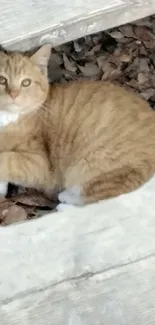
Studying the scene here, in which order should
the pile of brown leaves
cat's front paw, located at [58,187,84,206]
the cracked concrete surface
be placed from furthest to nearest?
1. the pile of brown leaves
2. cat's front paw, located at [58,187,84,206]
3. the cracked concrete surface

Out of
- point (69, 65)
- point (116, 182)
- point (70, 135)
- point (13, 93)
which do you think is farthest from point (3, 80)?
point (69, 65)

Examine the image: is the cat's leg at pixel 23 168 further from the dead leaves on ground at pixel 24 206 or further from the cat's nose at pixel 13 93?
the cat's nose at pixel 13 93

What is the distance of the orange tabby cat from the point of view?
258cm

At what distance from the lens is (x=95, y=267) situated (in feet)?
7.59

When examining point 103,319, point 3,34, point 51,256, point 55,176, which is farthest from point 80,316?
point 3,34

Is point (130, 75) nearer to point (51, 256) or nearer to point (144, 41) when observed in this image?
point (144, 41)

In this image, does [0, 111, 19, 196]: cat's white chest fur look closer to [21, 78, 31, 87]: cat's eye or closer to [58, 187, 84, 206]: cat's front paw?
[21, 78, 31, 87]: cat's eye

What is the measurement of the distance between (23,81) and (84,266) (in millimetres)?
833

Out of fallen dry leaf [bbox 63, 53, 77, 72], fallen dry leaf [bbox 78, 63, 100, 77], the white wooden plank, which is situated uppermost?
the white wooden plank

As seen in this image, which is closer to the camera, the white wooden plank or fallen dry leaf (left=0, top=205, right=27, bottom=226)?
fallen dry leaf (left=0, top=205, right=27, bottom=226)

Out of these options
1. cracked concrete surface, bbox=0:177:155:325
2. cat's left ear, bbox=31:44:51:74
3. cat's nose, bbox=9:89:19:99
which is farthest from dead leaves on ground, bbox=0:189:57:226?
cat's left ear, bbox=31:44:51:74

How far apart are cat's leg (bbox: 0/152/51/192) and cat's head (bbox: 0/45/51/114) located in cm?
20

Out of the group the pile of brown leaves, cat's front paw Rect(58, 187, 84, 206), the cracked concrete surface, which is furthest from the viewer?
the pile of brown leaves

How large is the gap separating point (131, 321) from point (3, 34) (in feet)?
4.40
